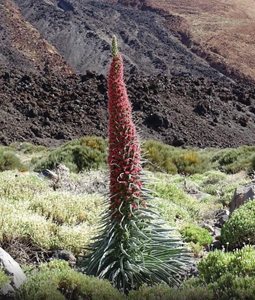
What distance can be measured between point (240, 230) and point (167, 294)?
8.53 ft

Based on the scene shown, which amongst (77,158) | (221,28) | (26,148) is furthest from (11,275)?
(221,28)

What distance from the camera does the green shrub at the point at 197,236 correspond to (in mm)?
6875

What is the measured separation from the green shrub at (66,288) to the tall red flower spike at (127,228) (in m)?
0.24

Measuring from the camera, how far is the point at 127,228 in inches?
178

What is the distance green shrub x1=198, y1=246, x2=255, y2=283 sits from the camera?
490 cm

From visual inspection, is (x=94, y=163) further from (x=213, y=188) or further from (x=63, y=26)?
(x=63, y=26)

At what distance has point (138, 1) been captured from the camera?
75.2 meters

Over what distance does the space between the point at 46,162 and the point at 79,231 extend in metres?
10.9

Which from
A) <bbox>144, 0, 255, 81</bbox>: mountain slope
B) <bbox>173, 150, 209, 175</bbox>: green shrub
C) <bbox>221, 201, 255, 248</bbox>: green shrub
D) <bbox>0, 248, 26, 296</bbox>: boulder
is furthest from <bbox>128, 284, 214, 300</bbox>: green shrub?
<bbox>144, 0, 255, 81</bbox>: mountain slope

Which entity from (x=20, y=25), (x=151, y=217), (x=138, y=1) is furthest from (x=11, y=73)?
(x=138, y=1)

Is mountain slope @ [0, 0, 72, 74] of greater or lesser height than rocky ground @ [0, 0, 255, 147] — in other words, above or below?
below

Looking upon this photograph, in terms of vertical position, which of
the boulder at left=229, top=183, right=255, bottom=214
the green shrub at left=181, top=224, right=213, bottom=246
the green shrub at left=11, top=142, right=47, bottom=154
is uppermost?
the boulder at left=229, top=183, right=255, bottom=214

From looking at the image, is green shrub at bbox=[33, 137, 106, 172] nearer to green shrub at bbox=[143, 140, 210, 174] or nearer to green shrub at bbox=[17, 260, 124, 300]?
green shrub at bbox=[143, 140, 210, 174]

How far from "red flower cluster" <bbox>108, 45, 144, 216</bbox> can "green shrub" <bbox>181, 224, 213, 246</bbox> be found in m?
2.51
